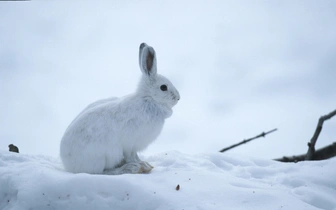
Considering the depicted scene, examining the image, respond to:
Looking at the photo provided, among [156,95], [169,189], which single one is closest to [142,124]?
[156,95]

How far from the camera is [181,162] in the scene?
431 cm

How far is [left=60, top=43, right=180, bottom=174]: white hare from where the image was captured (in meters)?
3.68

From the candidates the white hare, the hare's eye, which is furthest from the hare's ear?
the hare's eye

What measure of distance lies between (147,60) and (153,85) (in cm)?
36

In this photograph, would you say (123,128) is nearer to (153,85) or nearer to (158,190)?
(153,85)

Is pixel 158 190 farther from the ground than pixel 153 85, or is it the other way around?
pixel 153 85

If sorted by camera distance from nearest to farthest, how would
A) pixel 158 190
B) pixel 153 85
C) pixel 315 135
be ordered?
pixel 158 190 → pixel 153 85 → pixel 315 135

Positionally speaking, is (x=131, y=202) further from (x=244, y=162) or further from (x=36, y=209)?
(x=244, y=162)

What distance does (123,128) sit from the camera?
3857 millimetres

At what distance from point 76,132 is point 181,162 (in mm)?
1488

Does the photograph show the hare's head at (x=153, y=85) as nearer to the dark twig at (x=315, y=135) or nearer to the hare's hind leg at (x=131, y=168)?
the hare's hind leg at (x=131, y=168)

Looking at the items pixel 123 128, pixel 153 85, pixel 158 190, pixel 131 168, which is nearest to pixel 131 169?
pixel 131 168

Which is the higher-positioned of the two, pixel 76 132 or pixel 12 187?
pixel 76 132

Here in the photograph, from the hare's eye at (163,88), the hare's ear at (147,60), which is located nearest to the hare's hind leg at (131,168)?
the hare's eye at (163,88)
